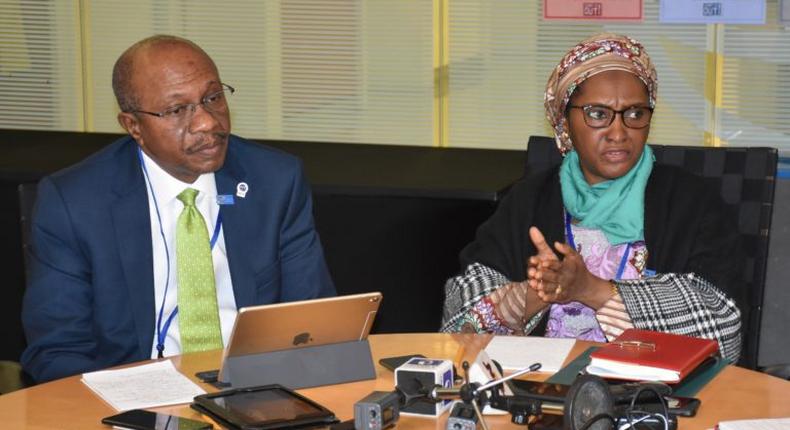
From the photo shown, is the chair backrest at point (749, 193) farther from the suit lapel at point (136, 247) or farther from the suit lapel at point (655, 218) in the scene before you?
the suit lapel at point (136, 247)

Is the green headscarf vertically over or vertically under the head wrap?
under

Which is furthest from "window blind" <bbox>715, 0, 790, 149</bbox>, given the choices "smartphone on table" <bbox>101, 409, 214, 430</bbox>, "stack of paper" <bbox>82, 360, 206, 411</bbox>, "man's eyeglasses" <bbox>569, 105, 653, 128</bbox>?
"smartphone on table" <bbox>101, 409, 214, 430</bbox>

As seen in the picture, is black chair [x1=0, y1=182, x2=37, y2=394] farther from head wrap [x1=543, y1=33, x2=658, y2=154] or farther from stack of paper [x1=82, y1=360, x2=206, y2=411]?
head wrap [x1=543, y1=33, x2=658, y2=154]

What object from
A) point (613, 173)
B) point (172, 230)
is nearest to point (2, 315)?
point (172, 230)

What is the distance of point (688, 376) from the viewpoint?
2.56 metres

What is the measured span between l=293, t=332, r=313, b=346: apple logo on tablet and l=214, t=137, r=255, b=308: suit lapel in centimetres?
72

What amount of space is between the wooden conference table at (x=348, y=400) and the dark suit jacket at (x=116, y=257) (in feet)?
1.11

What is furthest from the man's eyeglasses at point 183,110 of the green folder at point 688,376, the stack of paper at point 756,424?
the stack of paper at point 756,424

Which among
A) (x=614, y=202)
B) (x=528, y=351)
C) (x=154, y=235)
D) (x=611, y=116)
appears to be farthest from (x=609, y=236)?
(x=154, y=235)

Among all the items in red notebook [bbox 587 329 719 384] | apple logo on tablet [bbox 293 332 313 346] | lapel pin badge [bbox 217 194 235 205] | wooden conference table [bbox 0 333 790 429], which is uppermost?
lapel pin badge [bbox 217 194 235 205]

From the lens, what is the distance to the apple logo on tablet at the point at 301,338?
2.49 metres

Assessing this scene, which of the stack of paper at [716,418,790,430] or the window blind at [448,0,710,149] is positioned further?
the window blind at [448,0,710,149]

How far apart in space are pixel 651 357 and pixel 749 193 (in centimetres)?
107

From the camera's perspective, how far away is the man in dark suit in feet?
10.0
